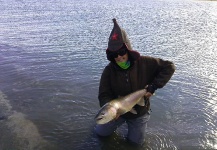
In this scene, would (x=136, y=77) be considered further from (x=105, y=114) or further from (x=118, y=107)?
(x=105, y=114)

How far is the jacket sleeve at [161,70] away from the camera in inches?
244

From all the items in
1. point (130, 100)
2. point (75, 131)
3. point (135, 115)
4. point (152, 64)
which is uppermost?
point (152, 64)

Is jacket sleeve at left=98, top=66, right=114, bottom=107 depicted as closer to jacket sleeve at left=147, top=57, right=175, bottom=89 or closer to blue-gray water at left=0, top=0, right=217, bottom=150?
jacket sleeve at left=147, top=57, right=175, bottom=89

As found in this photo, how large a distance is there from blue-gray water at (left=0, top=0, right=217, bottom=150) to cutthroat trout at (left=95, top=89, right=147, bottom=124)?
1.63 m

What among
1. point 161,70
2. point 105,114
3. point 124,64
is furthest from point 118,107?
point 161,70

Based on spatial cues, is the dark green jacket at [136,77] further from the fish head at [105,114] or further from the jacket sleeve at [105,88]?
the fish head at [105,114]

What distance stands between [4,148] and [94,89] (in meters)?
4.10

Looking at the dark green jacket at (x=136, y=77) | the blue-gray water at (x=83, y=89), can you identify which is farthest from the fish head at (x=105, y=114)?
the blue-gray water at (x=83, y=89)

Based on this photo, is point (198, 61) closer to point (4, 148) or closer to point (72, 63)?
point (72, 63)

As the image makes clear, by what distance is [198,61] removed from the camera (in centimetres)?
1315

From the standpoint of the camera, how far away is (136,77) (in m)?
6.41

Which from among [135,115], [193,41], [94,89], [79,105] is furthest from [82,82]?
[193,41]

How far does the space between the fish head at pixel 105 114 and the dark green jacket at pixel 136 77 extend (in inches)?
46.5

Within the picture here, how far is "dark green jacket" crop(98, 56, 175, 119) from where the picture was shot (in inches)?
247
